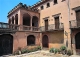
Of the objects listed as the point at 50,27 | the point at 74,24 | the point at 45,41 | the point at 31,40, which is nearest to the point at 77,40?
the point at 74,24

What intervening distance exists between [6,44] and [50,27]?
871cm

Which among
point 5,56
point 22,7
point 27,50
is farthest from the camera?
point 22,7

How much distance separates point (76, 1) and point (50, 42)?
29.6ft

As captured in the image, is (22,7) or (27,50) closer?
(27,50)

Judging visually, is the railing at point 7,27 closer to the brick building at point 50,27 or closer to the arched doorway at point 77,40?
the brick building at point 50,27

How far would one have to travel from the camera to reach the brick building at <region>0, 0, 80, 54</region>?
16.2 meters

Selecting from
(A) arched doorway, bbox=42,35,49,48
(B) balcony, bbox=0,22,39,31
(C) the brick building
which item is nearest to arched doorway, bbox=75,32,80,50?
(C) the brick building

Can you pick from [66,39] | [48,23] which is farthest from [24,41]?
[66,39]

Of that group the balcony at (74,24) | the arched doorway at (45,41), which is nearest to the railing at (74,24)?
the balcony at (74,24)

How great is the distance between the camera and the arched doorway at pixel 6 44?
51.8 feet

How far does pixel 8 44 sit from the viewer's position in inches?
655

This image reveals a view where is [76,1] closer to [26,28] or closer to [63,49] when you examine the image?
[63,49]

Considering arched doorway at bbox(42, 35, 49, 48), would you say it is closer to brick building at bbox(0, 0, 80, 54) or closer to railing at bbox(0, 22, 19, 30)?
brick building at bbox(0, 0, 80, 54)

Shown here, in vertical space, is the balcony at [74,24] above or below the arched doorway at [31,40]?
above
